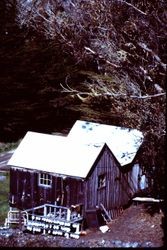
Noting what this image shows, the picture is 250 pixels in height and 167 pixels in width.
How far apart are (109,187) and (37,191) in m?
3.89

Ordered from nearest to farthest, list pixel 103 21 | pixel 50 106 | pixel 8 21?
pixel 103 21
pixel 8 21
pixel 50 106

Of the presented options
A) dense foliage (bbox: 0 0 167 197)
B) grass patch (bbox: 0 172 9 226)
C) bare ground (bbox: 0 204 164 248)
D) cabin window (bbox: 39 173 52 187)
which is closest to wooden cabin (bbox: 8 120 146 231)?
cabin window (bbox: 39 173 52 187)

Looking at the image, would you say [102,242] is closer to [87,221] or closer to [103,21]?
[87,221]

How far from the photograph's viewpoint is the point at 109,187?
27.2 metres

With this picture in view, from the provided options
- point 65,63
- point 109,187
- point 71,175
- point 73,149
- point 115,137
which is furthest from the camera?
point 65,63

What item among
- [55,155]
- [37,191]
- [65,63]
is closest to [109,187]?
[55,155]

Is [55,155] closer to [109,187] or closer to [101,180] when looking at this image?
[101,180]

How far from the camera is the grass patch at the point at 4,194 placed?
1057 inches

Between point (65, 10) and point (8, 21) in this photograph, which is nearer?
point (8, 21)

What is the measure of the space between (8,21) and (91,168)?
18619mm

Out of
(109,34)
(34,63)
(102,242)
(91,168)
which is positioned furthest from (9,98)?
(102,242)

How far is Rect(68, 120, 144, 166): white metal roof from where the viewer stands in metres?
28.3

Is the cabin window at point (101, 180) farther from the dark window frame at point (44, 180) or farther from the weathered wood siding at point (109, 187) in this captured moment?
the dark window frame at point (44, 180)

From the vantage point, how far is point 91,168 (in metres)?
25.4
